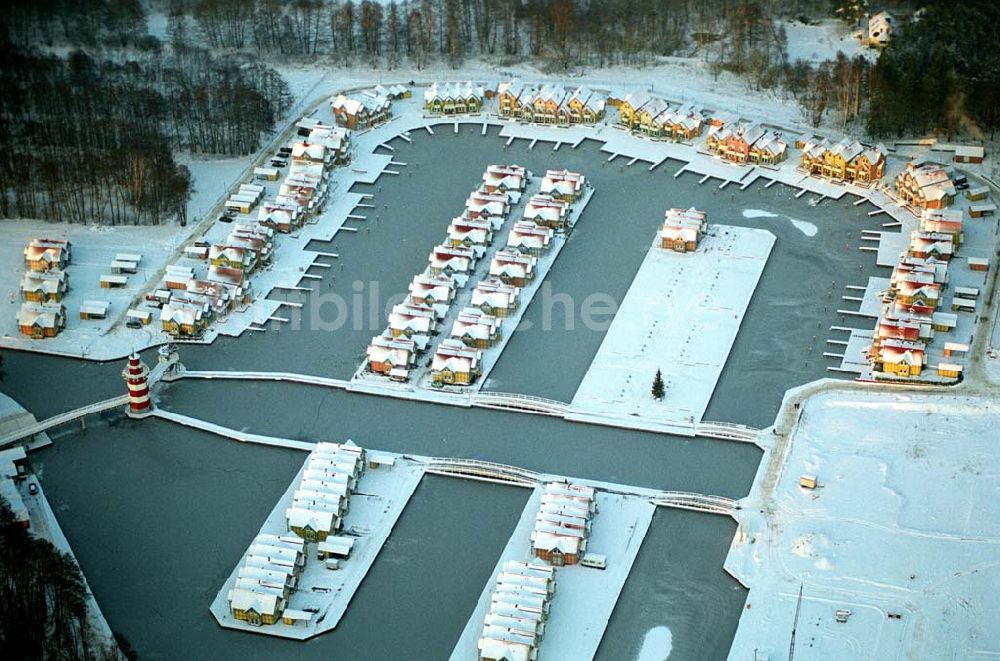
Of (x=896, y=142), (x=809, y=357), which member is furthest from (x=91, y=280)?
(x=896, y=142)

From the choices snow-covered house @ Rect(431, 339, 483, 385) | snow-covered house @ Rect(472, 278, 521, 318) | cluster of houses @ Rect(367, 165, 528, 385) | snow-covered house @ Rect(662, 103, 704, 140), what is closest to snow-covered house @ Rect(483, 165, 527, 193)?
cluster of houses @ Rect(367, 165, 528, 385)

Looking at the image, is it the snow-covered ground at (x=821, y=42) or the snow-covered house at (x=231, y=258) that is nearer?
the snow-covered house at (x=231, y=258)

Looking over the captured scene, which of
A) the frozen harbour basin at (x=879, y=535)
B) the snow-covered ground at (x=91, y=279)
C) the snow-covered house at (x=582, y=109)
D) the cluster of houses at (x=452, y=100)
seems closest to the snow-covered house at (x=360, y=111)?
the cluster of houses at (x=452, y=100)

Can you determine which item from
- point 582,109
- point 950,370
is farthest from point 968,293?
point 582,109

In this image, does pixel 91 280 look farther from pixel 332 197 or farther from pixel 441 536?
pixel 441 536

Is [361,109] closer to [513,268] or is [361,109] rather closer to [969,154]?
[513,268]

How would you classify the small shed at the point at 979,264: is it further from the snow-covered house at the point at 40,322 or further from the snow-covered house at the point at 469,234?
the snow-covered house at the point at 40,322
